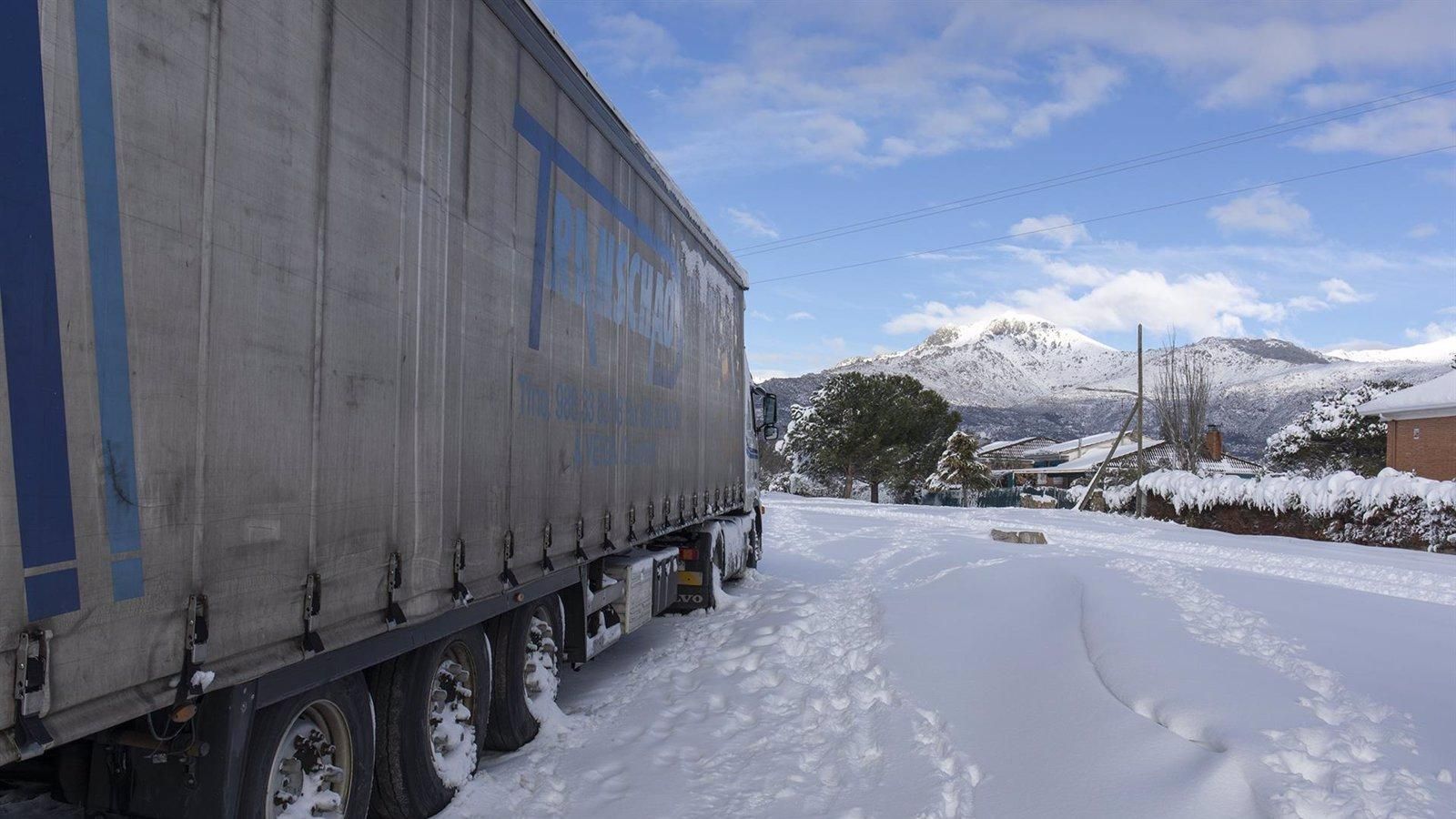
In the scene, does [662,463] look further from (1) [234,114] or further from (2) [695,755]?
(1) [234,114]

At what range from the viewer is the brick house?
32.4m

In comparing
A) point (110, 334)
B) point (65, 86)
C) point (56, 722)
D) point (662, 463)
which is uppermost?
point (65, 86)

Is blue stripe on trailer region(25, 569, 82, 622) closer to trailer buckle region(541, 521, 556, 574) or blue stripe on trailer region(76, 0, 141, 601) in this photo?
blue stripe on trailer region(76, 0, 141, 601)

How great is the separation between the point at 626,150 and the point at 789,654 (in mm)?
4573

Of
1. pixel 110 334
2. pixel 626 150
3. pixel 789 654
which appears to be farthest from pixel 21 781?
pixel 789 654

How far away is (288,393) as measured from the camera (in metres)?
3.09

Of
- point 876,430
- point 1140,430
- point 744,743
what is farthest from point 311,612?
point 876,430

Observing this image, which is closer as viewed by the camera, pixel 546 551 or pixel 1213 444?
pixel 546 551

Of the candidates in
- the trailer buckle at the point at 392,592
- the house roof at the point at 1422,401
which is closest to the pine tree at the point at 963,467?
the house roof at the point at 1422,401

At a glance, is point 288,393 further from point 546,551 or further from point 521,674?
point 521,674

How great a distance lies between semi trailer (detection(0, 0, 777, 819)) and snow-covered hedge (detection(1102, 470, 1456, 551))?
2347 cm

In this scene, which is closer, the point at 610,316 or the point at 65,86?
the point at 65,86

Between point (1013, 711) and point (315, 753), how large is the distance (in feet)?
14.2

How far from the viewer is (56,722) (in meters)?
2.24
